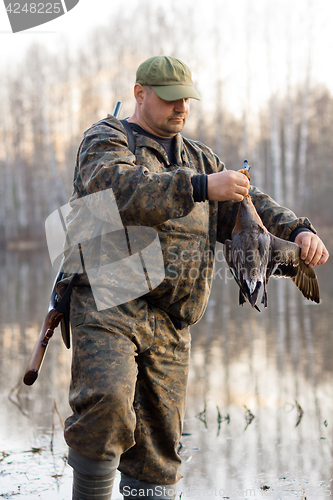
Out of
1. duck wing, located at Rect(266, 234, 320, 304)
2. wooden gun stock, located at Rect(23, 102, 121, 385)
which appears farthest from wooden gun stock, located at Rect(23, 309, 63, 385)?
duck wing, located at Rect(266, 234, 320, 304)

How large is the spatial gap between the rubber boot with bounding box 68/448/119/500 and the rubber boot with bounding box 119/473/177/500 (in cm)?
35

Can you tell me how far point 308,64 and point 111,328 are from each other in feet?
90.1

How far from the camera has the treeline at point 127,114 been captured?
28094 millimetres

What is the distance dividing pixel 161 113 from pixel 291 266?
1.10 m

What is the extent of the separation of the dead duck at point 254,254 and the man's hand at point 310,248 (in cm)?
4

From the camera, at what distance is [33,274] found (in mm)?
17656

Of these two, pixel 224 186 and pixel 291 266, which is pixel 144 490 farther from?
pixel 224 186

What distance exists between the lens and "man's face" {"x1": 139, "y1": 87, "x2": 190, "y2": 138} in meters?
2.99

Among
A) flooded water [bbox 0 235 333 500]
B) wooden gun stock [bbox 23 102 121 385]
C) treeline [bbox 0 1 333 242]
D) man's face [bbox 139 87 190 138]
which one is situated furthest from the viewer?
treeline [bbox 0 1 333 242]

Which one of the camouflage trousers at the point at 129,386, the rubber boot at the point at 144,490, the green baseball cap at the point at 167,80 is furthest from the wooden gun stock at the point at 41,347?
the green baseball cap at the point at 167,80

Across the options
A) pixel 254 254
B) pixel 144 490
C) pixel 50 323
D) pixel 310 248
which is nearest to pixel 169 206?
pixel 254 254

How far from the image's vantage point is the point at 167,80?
293cm

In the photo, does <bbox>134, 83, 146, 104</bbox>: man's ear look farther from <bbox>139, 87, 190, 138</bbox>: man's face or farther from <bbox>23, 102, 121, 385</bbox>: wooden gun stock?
<bbox>23, 102, 121, 385</bbox>: wooden gun stock

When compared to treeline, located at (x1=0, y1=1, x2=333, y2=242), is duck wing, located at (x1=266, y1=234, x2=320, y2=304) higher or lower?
higher
